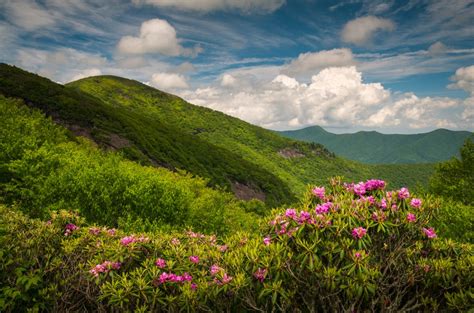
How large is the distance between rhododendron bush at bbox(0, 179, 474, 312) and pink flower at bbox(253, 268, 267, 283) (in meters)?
0.03

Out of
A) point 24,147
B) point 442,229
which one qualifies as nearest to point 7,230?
point 24,147

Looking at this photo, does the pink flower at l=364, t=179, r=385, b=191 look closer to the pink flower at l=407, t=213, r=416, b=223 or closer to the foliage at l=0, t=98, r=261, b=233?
the pink flower at l=407, t=213, r=416, b=223

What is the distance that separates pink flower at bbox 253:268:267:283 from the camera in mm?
5881

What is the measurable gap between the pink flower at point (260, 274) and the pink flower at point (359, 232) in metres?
1.75

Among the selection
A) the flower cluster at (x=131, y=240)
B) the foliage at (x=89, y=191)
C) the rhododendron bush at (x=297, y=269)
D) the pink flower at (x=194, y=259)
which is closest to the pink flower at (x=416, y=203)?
the rhododendron bush at (x=297, y=269)

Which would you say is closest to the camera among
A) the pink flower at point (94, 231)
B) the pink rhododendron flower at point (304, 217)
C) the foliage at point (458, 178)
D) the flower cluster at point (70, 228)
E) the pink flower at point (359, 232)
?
the pink flower at point (359, 232)

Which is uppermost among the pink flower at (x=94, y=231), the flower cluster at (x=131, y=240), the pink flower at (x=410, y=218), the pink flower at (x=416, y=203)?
the pink flower at (x=416, y=203)

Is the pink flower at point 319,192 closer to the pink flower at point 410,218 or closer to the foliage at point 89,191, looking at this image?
the pink flower at point 410,218

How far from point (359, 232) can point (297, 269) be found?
1.30 meters

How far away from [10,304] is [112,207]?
12753 millimetres

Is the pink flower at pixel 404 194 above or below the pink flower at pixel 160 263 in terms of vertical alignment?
above

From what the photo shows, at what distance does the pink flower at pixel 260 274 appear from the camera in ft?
19.3

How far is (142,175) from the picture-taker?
22250 millimetres

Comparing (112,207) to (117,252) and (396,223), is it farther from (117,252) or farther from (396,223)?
(396,223)
